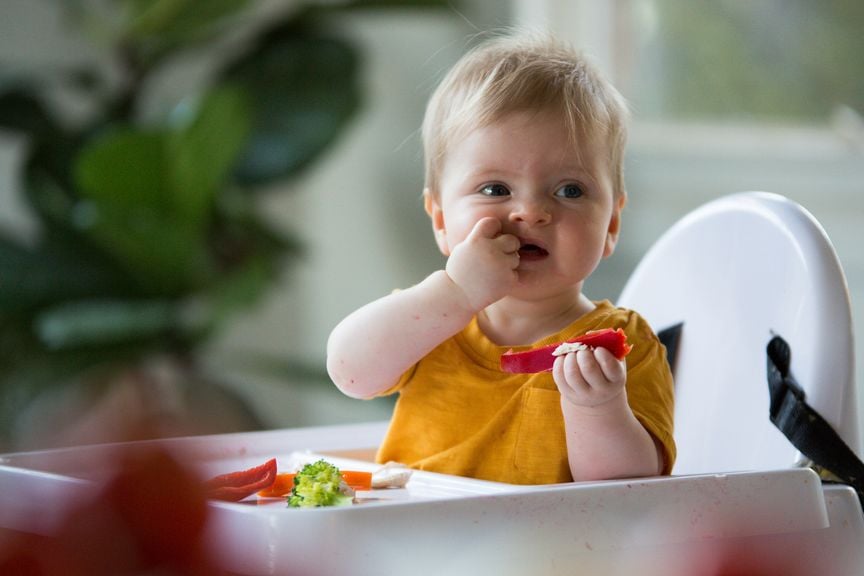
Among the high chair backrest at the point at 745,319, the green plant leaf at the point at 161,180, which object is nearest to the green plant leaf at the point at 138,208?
the green plant leaf at the point at 161,180

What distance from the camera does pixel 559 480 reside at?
29.3 inches

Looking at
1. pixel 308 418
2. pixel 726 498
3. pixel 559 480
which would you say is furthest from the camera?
pixel 308 418

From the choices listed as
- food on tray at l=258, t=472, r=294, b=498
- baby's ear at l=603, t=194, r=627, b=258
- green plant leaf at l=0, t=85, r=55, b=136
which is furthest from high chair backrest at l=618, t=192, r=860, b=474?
green plant leaf at l=0, t=85, r=55, b=136

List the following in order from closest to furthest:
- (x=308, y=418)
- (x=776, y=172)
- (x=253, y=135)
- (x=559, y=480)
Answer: (x=559, y=480) → (x=776, y=172) → (x=253, y=135) → (x=308, y=418)

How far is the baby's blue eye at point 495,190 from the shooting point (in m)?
0.78

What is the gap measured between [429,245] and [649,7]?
2.08ft

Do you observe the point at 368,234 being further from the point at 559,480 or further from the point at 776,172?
the point at 559,480

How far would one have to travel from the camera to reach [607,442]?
0.70 metres

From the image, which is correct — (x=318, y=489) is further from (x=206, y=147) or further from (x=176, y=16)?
(x=176, y=16)

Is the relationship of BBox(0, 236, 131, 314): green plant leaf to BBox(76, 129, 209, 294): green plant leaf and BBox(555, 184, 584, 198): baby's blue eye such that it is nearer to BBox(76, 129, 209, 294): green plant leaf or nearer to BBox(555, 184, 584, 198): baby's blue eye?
BBox(76, 129, 209, 294): green plant leaf

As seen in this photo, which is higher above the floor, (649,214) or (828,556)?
(649,214)

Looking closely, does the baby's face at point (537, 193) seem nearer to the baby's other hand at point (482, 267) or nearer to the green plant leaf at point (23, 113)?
the baby's other hand at point (482, 267)

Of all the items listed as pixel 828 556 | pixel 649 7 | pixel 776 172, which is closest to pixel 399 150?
pixel 649 7

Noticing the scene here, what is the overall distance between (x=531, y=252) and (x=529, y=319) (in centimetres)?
6
